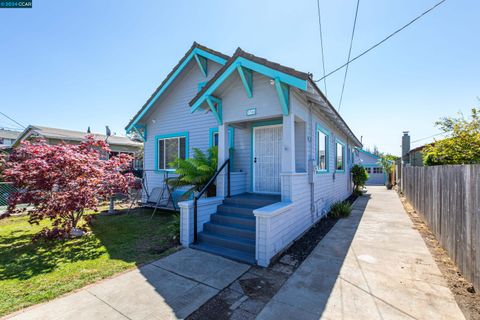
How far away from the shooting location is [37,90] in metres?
17.6

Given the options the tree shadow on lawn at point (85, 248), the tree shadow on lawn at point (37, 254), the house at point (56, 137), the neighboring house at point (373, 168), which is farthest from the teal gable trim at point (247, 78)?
the neighboring house at point (373, 168)

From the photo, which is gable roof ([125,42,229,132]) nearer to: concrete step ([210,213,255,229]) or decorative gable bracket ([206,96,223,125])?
decorative gable bracket ([206,96,223,125])

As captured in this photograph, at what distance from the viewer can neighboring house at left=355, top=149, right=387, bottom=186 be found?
26984 mm

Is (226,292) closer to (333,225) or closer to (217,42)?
(333,225)

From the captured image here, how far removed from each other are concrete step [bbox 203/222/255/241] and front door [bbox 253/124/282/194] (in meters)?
1.92

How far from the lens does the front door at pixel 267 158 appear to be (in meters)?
6.53

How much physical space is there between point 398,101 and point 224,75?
13.6 metres

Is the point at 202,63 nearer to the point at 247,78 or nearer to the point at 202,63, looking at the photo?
the point at 202,63

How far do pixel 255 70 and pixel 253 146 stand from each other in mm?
2528

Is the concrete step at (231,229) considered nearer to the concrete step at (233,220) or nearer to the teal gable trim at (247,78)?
the concrete step at (233,220)

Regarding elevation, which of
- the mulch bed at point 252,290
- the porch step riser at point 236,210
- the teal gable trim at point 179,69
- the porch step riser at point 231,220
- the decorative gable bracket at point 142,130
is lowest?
the mulch bed at point 252,290

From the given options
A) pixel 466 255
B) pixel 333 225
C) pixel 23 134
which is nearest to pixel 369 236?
pixel 333 225

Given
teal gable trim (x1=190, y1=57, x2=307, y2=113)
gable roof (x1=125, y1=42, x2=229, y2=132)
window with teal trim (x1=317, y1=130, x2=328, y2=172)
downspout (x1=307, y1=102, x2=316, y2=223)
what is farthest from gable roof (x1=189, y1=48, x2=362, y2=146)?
gable roof (x1=125, y1=42, x2=229, y2=132)

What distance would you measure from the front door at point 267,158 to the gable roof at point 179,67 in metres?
2.93
